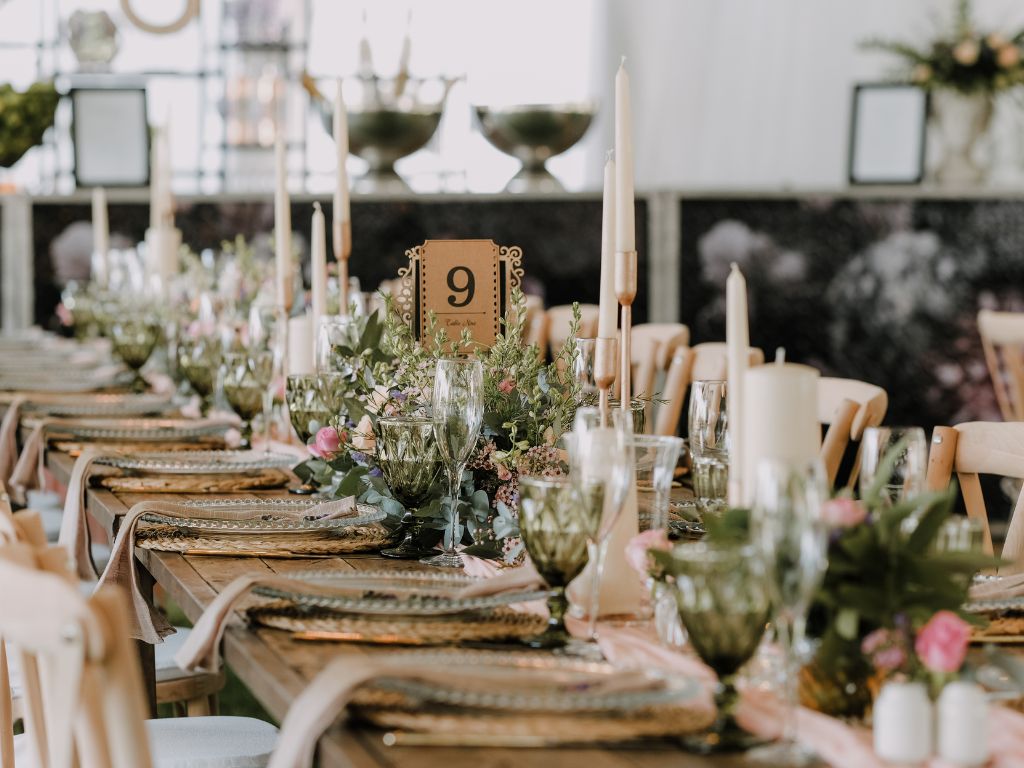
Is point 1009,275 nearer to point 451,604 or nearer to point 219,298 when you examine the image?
point 219,298

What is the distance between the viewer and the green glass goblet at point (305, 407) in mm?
2107

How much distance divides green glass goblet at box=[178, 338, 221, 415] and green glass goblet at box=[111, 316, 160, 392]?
2.09 feet

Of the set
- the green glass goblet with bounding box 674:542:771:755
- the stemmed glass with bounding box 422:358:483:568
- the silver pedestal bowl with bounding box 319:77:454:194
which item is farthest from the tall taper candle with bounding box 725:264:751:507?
the silver pedestal bowl with bounding box 319:77:454:194

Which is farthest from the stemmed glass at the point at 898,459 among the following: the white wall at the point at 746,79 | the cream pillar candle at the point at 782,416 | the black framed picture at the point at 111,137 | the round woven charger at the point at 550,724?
the white wall at the point at 746,79

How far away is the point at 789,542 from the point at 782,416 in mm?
191

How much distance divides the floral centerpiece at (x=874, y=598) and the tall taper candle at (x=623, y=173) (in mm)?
526

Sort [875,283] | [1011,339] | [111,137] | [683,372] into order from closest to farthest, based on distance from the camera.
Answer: [683,372] → [1011,339] → [875,283] → [111,137]

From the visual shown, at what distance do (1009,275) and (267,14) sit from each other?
15.1ft

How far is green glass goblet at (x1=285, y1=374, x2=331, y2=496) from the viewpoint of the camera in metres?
2.11

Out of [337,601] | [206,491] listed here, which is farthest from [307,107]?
[337,601]

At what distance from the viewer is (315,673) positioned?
3.99ft

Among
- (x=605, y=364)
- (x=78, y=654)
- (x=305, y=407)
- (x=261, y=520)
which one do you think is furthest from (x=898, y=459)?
(x=305, y=407)

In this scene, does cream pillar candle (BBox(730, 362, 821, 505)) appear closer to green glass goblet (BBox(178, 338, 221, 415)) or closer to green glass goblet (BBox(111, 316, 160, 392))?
green glass goblet (BBox(178, 338, 221, 415))

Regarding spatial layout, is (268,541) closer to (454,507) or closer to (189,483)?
(454,507)
